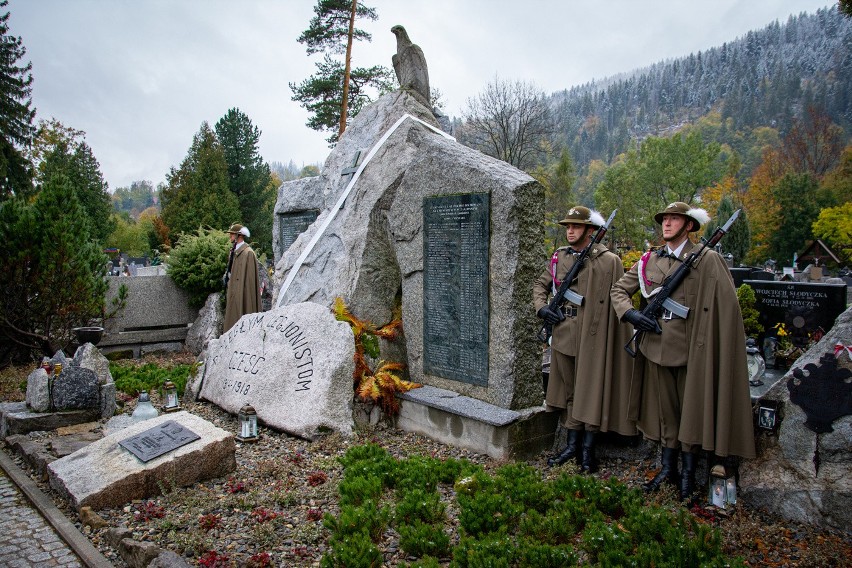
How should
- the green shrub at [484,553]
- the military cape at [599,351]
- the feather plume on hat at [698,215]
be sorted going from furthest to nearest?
the military cape at [599,351]
the feather plume on hat at [698,215]
the green shrub at [484,553]

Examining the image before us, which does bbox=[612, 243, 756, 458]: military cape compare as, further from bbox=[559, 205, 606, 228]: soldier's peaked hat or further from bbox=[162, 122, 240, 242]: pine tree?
bbox=[162, 122, 240, 242]: pine tree

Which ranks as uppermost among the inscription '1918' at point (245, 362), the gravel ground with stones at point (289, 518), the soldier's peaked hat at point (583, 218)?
the soldier's peaked hat at point (583, 218)

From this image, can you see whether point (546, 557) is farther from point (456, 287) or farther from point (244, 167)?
point (244, 167)

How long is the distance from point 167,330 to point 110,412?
521cm

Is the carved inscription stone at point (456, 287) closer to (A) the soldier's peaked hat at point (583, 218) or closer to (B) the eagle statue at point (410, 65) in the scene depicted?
(A) the soldier's peaked hat at point (583, 218)

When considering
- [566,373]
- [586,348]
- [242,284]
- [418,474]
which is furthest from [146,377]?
[586,348]

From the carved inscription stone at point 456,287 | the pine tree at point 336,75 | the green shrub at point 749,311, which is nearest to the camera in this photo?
the carved inscription stone at point 456,287

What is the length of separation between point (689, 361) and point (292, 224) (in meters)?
8.54

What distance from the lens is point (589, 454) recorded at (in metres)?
4.93

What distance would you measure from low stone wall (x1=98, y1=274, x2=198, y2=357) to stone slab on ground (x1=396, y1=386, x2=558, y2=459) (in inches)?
289

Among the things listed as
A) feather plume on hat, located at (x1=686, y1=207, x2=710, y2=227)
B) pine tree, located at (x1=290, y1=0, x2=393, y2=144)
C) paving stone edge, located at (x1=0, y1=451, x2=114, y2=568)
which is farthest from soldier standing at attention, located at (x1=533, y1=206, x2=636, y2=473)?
pine tree, located at (x1=290, y1=0, x2=393, y2=144)

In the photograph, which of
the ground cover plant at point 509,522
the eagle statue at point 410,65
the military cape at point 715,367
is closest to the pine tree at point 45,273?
the eagle statue at point 410,65

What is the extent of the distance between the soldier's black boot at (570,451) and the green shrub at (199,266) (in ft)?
27.9

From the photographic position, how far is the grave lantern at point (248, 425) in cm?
571
